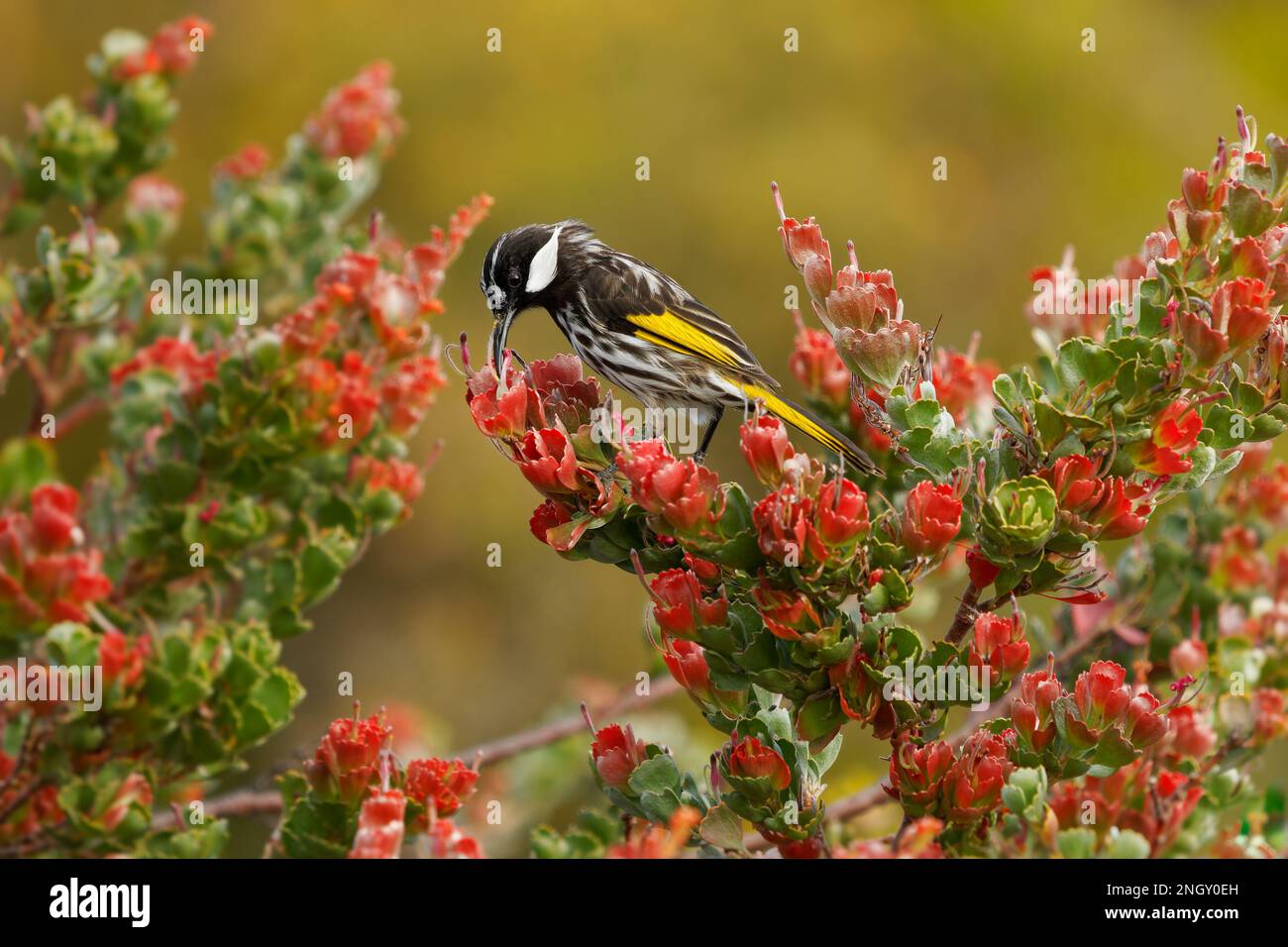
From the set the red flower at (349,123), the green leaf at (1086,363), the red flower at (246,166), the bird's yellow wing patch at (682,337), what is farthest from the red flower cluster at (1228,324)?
the red flower at (246,166)

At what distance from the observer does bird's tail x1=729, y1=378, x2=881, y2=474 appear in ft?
8.84

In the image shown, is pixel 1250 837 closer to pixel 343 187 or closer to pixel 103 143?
pixel 343 187

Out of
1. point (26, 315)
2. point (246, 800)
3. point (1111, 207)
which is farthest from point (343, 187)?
point (1111, 207)

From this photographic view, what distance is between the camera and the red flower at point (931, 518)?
2.05 m

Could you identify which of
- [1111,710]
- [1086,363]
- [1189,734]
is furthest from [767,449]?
[1189,734]

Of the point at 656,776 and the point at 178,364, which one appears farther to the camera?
the point at 178,364

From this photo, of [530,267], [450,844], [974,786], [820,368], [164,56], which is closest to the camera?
[450,844]

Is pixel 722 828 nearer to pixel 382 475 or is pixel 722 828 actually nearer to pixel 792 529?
pixel 792 529

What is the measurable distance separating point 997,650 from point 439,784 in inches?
35.8

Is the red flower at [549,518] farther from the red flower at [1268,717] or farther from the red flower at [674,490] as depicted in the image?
the red flower at [1268,717]

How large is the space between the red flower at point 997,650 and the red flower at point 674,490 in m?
0.43

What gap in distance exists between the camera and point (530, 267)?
3.59 metres

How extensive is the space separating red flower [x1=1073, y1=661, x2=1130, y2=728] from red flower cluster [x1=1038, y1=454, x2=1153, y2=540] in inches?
7.7

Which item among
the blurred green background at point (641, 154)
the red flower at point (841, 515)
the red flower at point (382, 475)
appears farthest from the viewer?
the blurred green background at point (641, 154)
